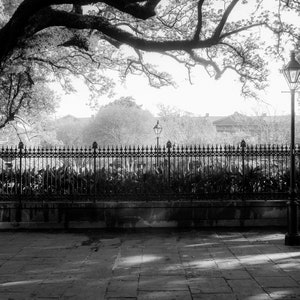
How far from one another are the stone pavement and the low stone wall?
2.39 feet

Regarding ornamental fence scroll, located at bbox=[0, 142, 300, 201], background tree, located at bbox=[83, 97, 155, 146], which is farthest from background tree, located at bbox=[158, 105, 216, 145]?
ornamental fence scroll, located at bbox=[0, 142, 300, 201]

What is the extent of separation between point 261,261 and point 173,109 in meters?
51.3

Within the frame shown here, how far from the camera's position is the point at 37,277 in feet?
19.3

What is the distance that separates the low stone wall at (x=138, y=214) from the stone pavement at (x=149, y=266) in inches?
28.7

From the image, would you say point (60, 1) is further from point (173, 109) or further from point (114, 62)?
point (173, 109)

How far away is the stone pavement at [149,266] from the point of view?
17.0 ft

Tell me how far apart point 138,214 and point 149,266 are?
3838 mm

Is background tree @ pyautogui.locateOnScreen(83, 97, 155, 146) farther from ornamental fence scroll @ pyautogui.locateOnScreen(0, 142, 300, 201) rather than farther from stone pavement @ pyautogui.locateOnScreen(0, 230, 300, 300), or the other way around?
stone pavement @ pyautogui.locateOnScreen(0, 230, 300, 300)

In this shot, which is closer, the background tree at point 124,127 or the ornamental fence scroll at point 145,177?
the ornamental fence scroll at point 145,177

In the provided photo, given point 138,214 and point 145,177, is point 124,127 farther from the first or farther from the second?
point 138,214

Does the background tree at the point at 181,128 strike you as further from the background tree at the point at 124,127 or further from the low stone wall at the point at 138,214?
the low stone wall at the point at 138,214

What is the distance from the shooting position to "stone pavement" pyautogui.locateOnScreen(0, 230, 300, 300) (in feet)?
17.0

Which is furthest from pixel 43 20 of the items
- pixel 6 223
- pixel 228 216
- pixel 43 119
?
pixel 43 119

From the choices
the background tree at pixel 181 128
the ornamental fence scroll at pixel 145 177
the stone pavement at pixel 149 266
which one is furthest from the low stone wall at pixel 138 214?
Result: the background tree at pixel 181 128
